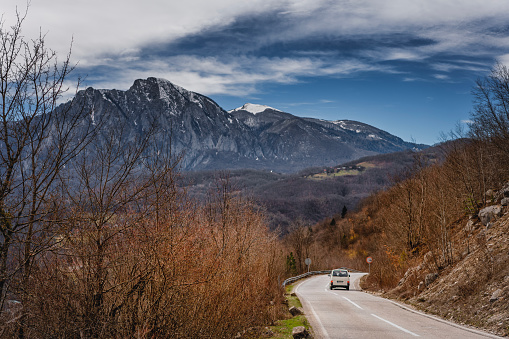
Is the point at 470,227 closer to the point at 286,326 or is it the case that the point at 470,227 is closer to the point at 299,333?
the point at 286,326

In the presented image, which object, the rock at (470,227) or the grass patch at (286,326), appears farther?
the rock at (470,227)

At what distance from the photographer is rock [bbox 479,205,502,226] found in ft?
61.9

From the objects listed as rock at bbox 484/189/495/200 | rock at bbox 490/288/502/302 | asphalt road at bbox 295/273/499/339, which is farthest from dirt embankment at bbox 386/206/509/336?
rock at bbox 484/189/495/200

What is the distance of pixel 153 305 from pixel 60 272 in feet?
5.75

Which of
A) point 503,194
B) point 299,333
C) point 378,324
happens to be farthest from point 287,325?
point 503,194

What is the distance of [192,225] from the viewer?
9273 mm

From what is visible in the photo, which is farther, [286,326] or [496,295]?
[286,326]

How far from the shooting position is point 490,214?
19.2m

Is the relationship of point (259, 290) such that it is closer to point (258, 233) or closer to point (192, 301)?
point (258, 233)

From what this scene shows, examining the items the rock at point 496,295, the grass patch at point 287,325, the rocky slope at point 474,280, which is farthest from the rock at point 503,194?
the grass patch at point 287,325

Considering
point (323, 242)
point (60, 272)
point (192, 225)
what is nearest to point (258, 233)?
point (192, 225)

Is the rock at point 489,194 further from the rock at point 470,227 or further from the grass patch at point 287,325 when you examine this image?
the grass patch at point 287,325

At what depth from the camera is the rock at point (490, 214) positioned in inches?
743

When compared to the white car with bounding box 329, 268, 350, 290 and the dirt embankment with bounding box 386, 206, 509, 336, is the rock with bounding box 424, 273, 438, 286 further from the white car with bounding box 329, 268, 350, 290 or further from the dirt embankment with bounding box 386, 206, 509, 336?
the white car with bounding box 329, 268, 350, 290
